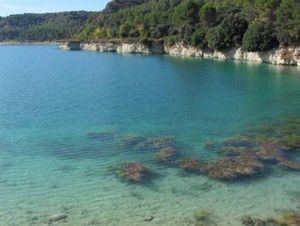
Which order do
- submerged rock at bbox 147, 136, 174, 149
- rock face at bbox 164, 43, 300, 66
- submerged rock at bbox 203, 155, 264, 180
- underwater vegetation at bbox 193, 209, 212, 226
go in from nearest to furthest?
underwater vegetation at bbox 193, 209, 212, 226 < submerged rock at bbox 203, 155, 264, 180 < submerged rock at bbox 147, 136, 174, 149 < rock face at bbox 164, 43, 300, 66

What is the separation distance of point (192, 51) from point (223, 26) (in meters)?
15.3

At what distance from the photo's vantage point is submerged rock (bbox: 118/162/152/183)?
70.5 ft

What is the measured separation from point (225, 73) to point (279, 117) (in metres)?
34.3

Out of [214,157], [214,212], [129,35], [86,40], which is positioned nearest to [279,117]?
[214,157]

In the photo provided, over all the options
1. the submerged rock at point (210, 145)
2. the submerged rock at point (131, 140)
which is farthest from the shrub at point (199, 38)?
the submerged rock at point (210, 145)

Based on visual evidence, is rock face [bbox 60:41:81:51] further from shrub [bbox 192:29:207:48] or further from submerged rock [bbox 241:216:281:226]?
submerged rock [bbox 241:216:281:226]

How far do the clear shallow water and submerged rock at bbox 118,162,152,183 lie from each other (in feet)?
1.81

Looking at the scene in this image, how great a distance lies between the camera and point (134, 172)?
22.2m

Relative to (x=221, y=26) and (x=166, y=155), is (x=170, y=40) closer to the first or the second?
(x=221, y=26)

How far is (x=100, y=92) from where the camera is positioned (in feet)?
174

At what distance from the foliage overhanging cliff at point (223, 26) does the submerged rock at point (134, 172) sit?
62.2 metres

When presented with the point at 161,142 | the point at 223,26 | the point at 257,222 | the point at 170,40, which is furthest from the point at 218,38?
the point at 257,222

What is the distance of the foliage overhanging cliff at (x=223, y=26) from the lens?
270ft

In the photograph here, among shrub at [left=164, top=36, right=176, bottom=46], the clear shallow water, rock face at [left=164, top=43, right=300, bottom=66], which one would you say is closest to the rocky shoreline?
rock face at [left=164, top=43, right=300, bottom=66]
